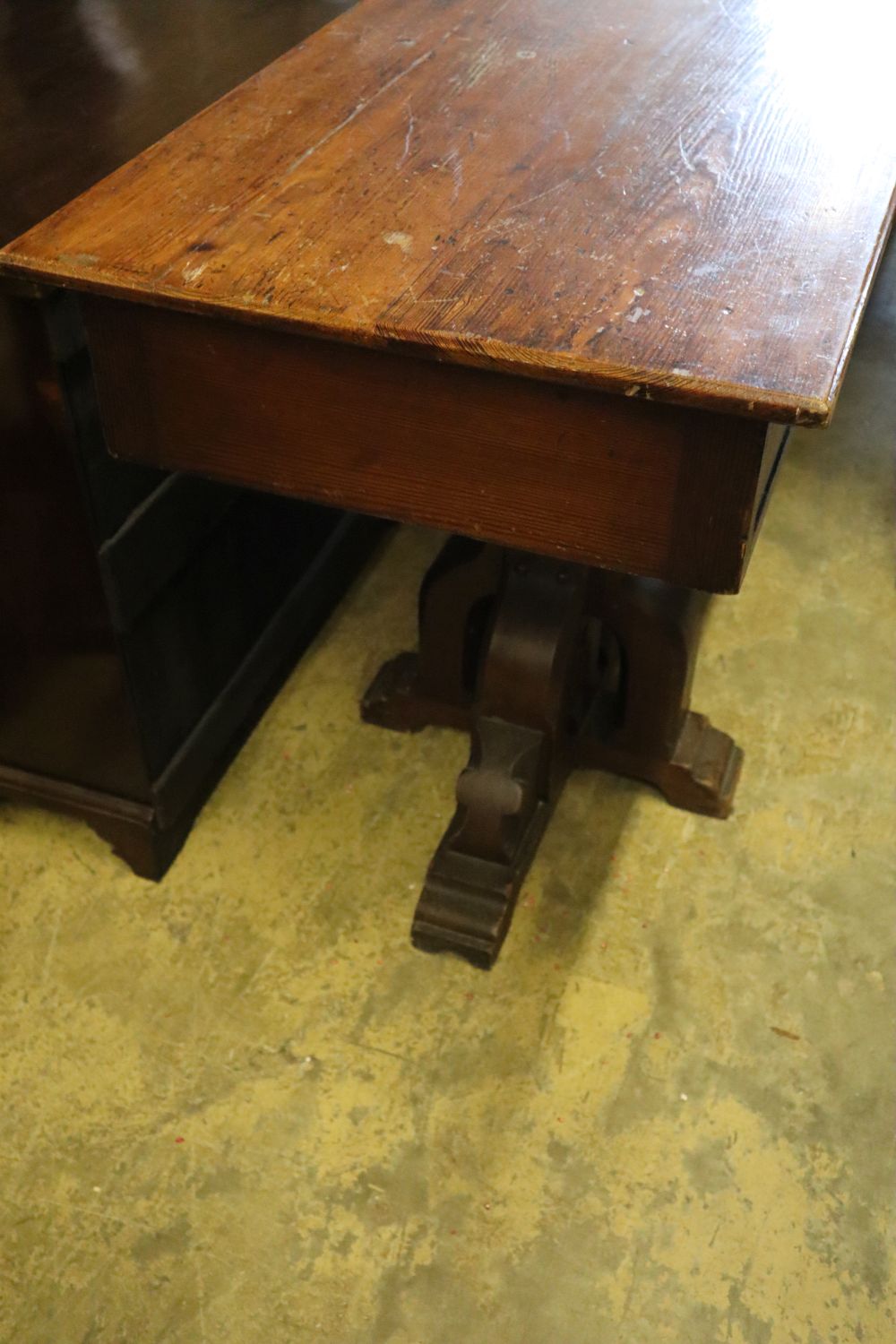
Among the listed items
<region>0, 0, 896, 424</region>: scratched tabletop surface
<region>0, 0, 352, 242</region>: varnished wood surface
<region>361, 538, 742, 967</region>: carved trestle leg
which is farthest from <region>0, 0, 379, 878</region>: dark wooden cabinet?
<region>361, 538, 742, 967</region>: carved trestle leg

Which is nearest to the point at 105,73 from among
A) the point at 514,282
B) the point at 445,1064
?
the point at 514,282

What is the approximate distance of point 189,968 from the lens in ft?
4.49

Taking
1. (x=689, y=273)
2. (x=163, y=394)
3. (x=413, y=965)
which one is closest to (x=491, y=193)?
(x=689, y=273)

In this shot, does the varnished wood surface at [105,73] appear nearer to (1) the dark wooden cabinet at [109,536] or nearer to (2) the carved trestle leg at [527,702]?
(1) the dark wooden cabinet at [109,536]

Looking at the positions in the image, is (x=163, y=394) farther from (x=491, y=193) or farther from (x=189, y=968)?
(x=189, y=968)

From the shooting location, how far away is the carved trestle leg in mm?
1307

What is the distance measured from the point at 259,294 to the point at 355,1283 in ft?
2.84

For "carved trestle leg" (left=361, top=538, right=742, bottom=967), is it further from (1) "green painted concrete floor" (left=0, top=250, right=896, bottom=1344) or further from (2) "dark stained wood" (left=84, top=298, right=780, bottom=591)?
(2) "dark stained wood" (left=84, top=298, right=780, bottom=591)

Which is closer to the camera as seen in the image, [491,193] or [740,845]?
[491,193]

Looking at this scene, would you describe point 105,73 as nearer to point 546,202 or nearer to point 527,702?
point 546,202

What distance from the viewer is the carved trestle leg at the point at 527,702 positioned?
1.31m

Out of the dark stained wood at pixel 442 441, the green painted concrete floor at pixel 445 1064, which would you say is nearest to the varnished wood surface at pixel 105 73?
the dark stained wood at pixel 442 441

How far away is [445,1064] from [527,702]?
0.39 metres

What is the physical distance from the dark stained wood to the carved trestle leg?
325 mm
